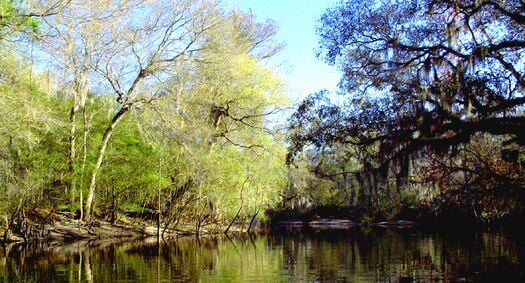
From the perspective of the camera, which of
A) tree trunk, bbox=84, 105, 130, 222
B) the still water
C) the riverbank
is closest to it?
the still water

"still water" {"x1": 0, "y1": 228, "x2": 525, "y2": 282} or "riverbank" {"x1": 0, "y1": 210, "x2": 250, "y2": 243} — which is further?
"riverbank" {"x1": 0, "y1": 210, "x2": 250, "y2": 243}

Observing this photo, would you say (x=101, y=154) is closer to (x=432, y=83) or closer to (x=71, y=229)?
(x=71, y=229)

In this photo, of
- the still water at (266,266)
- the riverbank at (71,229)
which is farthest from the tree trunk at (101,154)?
the still water at (266,266)

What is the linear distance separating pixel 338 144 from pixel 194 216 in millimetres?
14008

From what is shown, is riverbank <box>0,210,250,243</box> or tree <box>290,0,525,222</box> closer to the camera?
tree <box>290,0,525,222</box>

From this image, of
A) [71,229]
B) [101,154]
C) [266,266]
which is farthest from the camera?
[101,154]

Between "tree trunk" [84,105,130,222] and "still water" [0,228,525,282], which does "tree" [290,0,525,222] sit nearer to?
"still water" [0,228,525,282]

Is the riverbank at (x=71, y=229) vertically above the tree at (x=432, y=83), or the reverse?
the tree at (x=432, y=83)

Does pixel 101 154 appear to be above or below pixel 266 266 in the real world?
above

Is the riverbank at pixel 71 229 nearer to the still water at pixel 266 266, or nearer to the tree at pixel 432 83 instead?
the still water at pixel 266 266

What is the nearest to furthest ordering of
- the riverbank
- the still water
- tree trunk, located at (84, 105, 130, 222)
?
1. the still water
2. the riverbank
3. tree trunk, located at (84, 105, 130, 222)

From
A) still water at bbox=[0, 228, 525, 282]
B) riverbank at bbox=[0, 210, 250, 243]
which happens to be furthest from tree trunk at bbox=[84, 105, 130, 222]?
still water at bbox=[0, 228, 525, 282]

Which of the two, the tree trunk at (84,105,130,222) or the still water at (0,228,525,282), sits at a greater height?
the tree trunk at (84,105,130,222)

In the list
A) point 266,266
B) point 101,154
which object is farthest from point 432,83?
point 101,154
